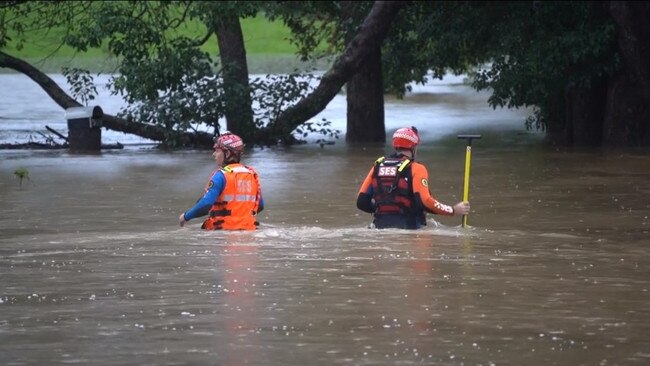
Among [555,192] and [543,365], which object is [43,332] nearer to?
[543,365]

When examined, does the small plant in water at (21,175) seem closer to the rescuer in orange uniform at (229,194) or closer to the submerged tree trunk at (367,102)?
the rescuer in orange uniform at (229,194)

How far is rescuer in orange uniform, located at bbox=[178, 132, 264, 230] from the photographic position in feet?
46.5

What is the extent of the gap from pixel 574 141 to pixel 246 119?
25.3ft

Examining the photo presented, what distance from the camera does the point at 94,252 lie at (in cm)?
1383

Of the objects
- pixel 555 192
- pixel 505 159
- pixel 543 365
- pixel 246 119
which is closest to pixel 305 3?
pixel 246 119

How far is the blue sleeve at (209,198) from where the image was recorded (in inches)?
556

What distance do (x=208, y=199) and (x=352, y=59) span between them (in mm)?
19628

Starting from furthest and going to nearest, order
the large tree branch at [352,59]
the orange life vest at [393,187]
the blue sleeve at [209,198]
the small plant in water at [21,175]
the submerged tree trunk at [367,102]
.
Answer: the submerged tree trunk at [367,102] < the large tree branch at [352,59] < the small plant in water at [21,175] < the orange life vest at [393,187] < the blue sleeve at [209,198]

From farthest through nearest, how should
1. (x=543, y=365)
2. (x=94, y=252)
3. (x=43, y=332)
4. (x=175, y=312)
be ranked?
(x=94, y=252) → (x=175, y=312) → (x=43, y=332) → (x=543, y=365)

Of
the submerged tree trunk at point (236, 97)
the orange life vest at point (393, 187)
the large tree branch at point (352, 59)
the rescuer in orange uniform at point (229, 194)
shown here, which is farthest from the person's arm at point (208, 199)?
the large tree branch at point (352, 59)

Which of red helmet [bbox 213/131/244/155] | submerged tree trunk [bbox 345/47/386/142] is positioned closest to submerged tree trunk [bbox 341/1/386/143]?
submerged tree trunk [bbox 345/47/386/142]

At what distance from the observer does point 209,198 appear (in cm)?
1416

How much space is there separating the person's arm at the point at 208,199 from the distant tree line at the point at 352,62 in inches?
644

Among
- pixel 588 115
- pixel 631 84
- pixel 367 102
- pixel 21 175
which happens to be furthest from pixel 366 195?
pixel 367 102
